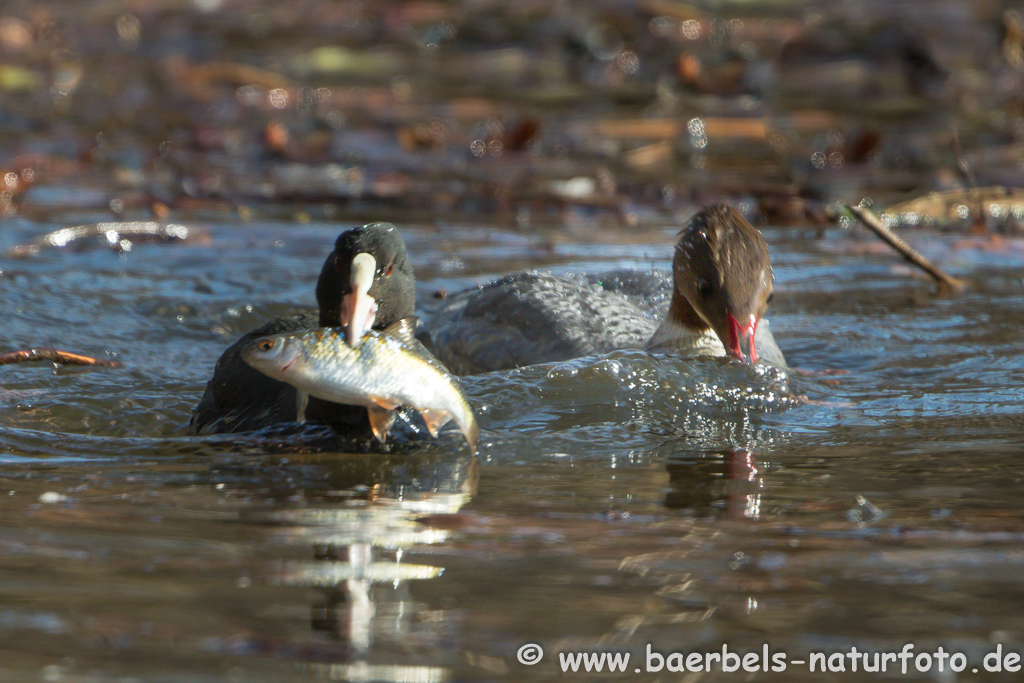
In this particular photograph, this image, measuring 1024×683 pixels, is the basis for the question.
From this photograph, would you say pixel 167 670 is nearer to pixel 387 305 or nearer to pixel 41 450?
pixel 41 450

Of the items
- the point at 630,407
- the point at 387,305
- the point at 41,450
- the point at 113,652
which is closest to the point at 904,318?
the point at 630,407

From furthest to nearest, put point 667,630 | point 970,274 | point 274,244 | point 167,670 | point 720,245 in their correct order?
point 274,244, point 970,274, point 720,245, point 667,630, point 167,670

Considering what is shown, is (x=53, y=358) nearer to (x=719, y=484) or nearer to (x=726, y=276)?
(x=726, y=276)

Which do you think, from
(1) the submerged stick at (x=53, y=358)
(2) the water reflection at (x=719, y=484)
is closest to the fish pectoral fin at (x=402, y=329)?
(2) the water reflection at (x=719, y=484)

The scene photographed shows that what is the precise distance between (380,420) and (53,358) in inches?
81.4

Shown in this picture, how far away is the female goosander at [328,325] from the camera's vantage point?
14.9 ft

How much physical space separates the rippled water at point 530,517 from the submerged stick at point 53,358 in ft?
0.20

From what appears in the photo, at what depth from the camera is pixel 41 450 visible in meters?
4.30

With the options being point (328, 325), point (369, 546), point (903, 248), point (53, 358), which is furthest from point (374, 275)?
point (903, 248)

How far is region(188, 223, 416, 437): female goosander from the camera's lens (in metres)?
4.55

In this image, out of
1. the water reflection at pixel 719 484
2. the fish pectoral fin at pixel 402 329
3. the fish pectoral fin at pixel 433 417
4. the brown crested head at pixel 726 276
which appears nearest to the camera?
the water reflection at pixel 719 484

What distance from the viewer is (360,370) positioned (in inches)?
148

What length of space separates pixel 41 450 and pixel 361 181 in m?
7.05

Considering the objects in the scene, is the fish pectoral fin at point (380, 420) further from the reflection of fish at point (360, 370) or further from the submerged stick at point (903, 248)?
the submerged stick at point (903, 248)
